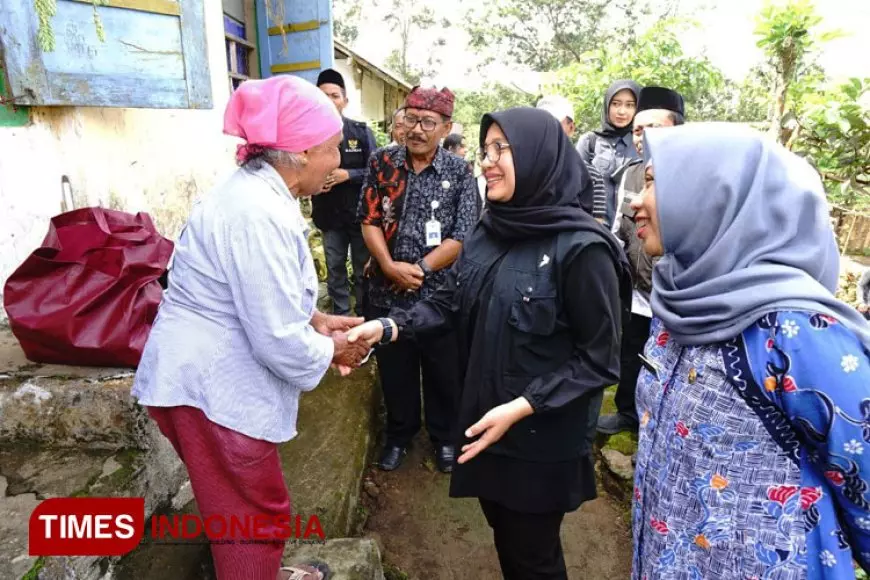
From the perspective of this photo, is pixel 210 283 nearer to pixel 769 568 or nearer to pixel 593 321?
pixel 593 321

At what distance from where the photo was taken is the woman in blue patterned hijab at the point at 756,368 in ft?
3.59

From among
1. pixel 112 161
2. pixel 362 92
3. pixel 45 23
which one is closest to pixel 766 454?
pixel 45 23

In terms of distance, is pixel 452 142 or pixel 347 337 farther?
pixel 452 142

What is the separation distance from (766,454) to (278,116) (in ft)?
5.11

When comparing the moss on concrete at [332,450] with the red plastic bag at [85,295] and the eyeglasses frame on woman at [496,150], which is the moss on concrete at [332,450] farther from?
the eyeglasses frame on woman at [496,150]

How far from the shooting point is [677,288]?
134 cm

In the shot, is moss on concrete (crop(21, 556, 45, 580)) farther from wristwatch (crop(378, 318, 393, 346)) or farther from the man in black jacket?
the man in black jacket

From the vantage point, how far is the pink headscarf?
5.26 ft

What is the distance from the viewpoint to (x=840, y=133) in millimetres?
4836

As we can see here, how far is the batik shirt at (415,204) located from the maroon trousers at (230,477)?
1517 millimetres

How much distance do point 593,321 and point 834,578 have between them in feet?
2.72

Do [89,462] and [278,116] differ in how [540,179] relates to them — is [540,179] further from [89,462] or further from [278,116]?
[89,462]

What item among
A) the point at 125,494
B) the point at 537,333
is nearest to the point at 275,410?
the point at 125,494

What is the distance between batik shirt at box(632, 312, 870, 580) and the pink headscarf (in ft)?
3.99
